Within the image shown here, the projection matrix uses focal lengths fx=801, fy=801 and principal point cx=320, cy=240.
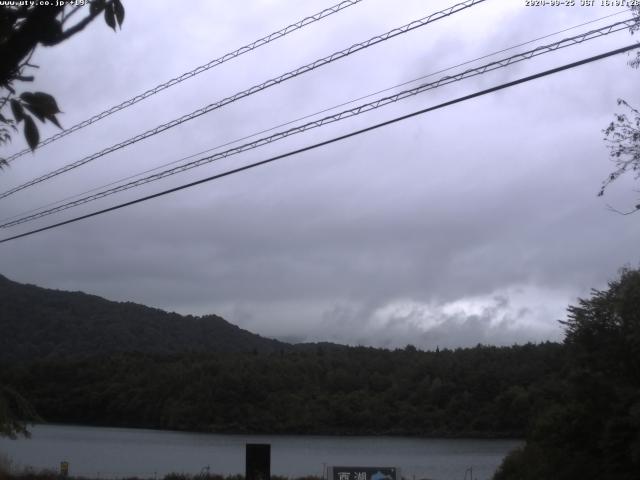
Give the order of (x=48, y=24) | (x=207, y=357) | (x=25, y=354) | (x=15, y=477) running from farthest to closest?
(x=207, y=357) → (x=25, y=354) → (x=15, y=477) → (x=48, y=24)

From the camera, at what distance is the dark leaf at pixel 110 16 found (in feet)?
14.0

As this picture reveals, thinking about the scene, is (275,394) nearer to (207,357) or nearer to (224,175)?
(207,357)

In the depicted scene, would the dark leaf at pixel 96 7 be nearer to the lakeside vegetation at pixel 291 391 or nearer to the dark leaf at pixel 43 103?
the dark leaf at pixel 43 103

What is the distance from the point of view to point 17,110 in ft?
13.8

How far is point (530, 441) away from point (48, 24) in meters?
25.8

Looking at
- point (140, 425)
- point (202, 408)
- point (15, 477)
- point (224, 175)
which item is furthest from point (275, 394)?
point (224, 175)

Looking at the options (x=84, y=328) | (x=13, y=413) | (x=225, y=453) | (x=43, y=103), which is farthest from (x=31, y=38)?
(x=84, y=328)

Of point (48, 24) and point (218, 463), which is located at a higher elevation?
point (48, 24)

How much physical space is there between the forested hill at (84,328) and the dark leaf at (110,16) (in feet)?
186

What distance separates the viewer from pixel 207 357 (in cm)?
7469

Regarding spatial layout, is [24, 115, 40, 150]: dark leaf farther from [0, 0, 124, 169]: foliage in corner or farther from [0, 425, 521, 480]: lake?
[0, 425, 521, 480]: lake

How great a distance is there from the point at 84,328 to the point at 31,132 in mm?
73231

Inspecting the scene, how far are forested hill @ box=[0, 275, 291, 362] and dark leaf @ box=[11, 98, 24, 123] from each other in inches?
2228

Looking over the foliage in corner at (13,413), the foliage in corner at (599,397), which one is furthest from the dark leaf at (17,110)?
the foliage in corner at (599,397)
